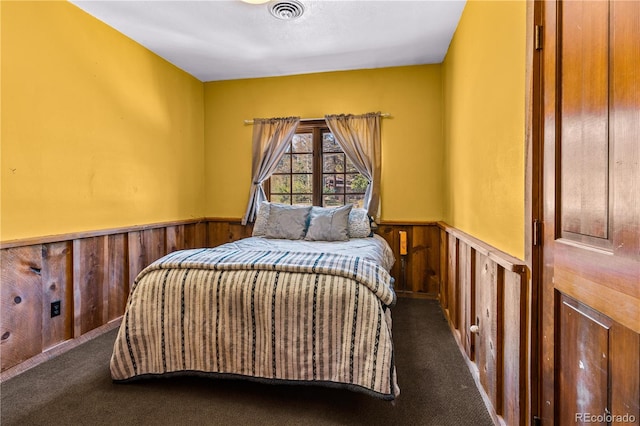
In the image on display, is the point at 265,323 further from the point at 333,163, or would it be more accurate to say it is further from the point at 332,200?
the point at 333,163

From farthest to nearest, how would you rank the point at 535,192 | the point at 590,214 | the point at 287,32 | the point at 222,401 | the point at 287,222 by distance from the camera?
the point at 287,222, the point at 287,32, the point at 222,401, the point at 535,192, the point at 590,214

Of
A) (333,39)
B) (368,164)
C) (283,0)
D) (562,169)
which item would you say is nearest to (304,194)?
(368,164)

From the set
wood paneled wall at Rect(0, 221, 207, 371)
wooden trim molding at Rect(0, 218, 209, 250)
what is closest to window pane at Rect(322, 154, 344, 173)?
wooden trim molding at Rect(0, 218, 209, 250)

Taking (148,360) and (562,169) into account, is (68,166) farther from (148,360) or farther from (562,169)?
(562,169)

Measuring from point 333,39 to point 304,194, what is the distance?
165 centimetres

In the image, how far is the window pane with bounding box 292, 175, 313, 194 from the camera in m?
3.85

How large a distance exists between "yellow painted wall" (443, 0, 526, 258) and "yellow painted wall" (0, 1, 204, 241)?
9.16 feet

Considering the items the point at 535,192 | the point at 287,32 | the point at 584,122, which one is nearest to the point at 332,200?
the point at 287,32

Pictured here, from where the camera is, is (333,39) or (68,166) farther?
(333,39)

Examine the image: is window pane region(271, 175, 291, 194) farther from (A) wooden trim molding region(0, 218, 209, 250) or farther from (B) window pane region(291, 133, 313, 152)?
(A) wooden trim molding region(0, 218, 209, 250)

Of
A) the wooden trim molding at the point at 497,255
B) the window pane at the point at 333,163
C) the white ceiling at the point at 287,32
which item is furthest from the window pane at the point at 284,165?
the wooden trim molding at the point at 497,255

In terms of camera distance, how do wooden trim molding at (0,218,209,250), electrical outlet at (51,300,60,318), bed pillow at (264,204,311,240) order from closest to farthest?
wooden trim molding at (0,218,209,250) < electrical outlet at (51,300,60,318) < bed pillow at (264,204,311,240)

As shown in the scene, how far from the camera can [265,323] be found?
5.69ft

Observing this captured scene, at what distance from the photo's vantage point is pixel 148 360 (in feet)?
6.00
